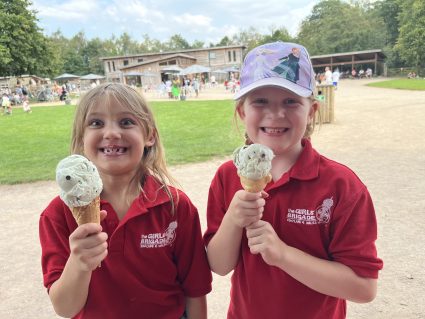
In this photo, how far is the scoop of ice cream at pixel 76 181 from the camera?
4.42ft

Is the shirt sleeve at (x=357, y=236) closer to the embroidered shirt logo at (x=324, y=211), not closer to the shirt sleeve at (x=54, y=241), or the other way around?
the embroidered shirt logo at (x=324, y=211)

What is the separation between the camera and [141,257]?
1.80m

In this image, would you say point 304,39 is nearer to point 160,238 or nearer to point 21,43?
point 21,43

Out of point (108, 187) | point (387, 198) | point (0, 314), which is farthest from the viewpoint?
point (387, 198)

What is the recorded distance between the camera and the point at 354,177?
1.67m

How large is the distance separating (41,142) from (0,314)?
371 inches

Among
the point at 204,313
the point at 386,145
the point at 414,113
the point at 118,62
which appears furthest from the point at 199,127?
the point at 118,62

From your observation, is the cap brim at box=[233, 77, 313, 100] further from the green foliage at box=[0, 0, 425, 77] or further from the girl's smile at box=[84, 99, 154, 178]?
the green foliage at box=[0, 0, 425, 77]

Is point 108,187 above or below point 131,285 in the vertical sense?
above

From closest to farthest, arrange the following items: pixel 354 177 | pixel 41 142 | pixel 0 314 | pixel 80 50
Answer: pixel 354 177 < pixel 0 314 < pixel 41 142 < pixel 80 50

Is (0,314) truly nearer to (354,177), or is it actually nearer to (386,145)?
(354,177)

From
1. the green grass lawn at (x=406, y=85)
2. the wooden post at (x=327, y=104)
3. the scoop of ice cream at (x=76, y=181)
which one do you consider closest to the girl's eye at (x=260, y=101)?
the scoop of ice cream at (x=76, y=181)

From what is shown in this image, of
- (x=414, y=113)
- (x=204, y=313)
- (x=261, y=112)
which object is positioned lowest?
(x=414, y=113)

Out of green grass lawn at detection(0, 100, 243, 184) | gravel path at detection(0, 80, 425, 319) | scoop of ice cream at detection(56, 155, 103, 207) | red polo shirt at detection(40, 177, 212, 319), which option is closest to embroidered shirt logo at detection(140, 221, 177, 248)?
red polo shirt at detection(40, 177, 212, 319)
